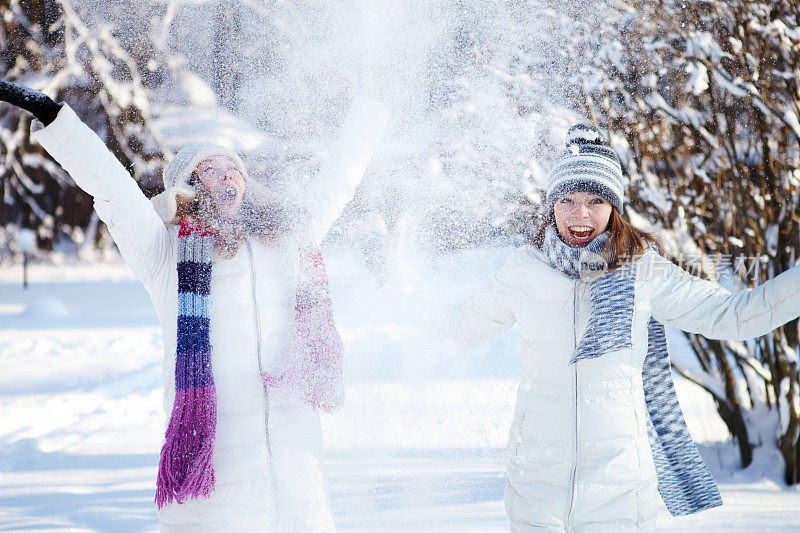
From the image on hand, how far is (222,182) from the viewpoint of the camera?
204cm

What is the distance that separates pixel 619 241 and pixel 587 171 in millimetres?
217

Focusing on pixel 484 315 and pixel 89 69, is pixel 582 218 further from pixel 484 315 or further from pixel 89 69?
pixel 89 69

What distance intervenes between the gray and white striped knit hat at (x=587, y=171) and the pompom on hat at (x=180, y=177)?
955 mm

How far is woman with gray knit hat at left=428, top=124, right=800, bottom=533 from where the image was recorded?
181 cm

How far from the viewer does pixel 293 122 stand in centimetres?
476

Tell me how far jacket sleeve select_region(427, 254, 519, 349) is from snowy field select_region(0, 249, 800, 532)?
192 mm

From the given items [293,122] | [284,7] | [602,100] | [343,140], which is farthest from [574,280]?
[284,7]

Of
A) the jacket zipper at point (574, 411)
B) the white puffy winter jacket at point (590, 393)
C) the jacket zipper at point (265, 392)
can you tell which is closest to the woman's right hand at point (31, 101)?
the jacket zipper at point (265, 392)

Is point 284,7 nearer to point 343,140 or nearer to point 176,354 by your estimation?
point 343,140

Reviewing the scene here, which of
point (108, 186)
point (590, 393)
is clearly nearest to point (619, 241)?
point (590, 393)

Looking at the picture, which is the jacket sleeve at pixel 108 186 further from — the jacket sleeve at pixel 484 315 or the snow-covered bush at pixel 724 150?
the snow-covered bush at pixel 724 150

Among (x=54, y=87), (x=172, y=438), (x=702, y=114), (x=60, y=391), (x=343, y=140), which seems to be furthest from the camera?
(x=54, y=87)

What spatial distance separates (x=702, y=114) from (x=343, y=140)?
7.46 ft

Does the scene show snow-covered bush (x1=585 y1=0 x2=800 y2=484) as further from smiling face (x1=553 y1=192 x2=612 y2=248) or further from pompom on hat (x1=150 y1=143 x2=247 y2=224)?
pompom on hat (x1=150 y1=143 x2=247 y2=224)
